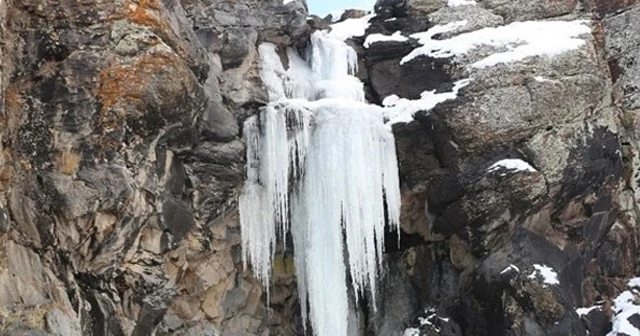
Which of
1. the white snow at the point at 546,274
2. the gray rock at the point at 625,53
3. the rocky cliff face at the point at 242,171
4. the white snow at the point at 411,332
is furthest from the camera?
the gray rock at the point at 625,53

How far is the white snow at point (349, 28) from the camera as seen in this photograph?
12.9m

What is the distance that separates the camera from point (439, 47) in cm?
1209

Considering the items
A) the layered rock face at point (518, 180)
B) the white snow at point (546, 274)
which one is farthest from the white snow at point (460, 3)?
the white snow at point (546, 274)

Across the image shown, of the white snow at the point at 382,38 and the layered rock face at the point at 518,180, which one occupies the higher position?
the white snow at the point at 382,38

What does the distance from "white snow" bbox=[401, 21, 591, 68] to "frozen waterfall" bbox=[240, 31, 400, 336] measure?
5.84ft

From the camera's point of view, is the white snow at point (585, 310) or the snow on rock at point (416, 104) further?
the snow on rock at point (416, 104)

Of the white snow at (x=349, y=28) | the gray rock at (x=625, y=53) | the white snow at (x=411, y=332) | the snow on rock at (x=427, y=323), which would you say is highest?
A: the white snow at (x=349, y=28)

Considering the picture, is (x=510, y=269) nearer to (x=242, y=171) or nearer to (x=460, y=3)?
(x=242, y=171)

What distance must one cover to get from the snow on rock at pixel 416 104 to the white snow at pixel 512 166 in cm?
132

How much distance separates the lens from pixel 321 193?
36.2ft

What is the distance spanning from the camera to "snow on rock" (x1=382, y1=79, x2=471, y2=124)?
11180 mm

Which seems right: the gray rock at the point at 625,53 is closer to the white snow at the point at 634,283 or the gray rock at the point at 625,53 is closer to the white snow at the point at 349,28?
the white snow at the point at 634,283

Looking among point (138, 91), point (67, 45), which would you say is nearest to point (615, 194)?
point (138, 91)

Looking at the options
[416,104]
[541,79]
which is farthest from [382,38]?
[541,79]
